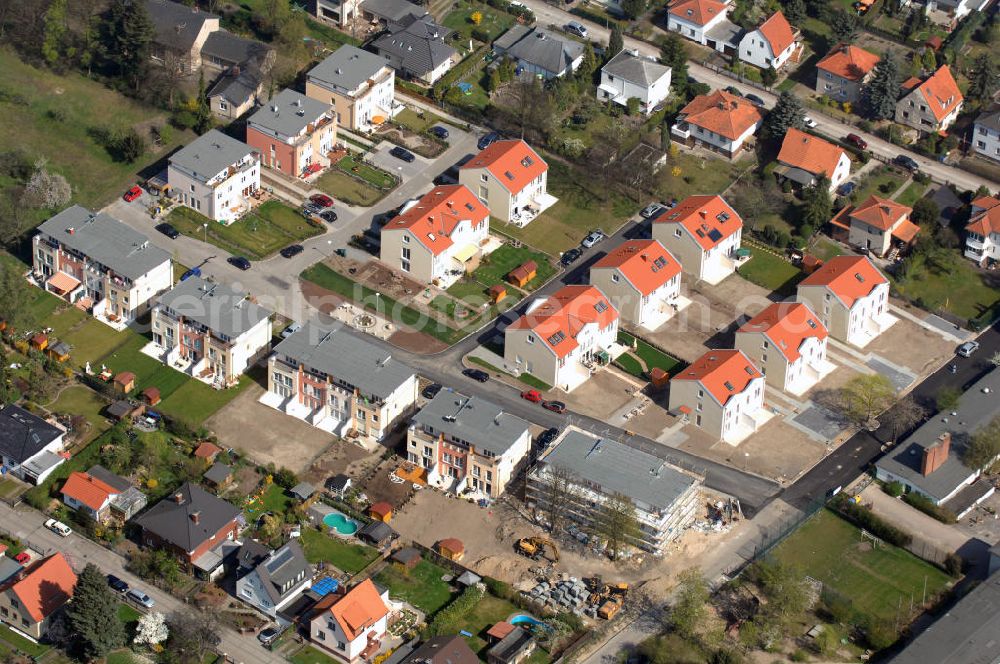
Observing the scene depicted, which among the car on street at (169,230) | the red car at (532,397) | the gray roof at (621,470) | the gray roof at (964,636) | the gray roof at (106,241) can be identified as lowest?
the red car at (532,397)

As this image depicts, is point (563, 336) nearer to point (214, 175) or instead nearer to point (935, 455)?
point (935, 455)

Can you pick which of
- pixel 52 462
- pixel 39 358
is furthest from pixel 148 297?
pixel 52 462

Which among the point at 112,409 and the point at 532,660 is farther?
the point at 112,409

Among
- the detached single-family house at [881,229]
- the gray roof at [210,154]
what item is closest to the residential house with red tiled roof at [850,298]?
the detached single-family house at [881,229]

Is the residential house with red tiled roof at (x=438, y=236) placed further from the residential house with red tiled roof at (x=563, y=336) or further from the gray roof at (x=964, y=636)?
the gray roof at (x=964, y=636)

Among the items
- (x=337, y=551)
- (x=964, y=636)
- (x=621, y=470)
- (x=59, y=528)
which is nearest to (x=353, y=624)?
(x=337, y=551)

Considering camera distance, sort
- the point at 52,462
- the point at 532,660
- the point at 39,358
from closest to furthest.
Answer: the point at 532,660 < the point at 52,462 < the point at 39,358

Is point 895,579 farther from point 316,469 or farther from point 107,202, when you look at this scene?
point 107,202

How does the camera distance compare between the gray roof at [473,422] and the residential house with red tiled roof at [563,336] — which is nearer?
the gray roof at [473,422]
